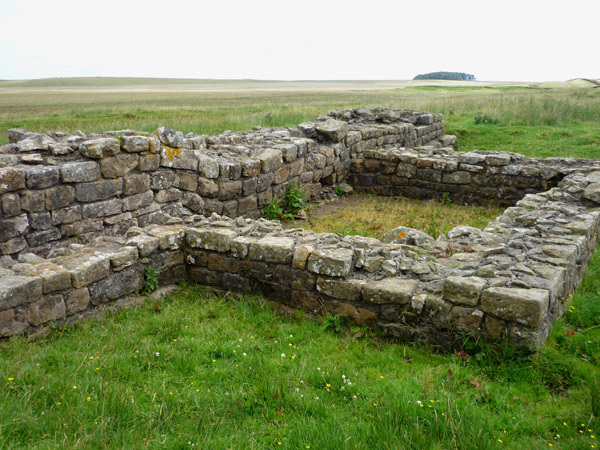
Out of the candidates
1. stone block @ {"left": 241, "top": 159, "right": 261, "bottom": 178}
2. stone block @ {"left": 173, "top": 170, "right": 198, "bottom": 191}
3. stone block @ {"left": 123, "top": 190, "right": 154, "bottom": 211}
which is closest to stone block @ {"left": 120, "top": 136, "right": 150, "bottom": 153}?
stone block @ {"left": 123, "top": 190, "right": 154, "bottom": 211}

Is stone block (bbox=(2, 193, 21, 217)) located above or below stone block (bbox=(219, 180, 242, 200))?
above

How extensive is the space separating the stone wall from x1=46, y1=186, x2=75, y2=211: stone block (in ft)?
0.08

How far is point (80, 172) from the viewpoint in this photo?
6223 mm

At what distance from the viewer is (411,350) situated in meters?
4.79

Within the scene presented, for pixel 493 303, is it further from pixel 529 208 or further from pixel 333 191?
pixel 333 191

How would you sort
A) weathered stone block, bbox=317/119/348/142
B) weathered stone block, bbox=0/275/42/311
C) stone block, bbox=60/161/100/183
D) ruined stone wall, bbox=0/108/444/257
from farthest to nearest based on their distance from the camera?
weathered stone block, bbox=317/119/348/142 → stone block, bbox=60/161/100/183 → ruined stone wall, bbox=0/108/444/257 → weathered stone block, bbox=0/275/42/311

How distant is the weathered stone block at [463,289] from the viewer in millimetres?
4652

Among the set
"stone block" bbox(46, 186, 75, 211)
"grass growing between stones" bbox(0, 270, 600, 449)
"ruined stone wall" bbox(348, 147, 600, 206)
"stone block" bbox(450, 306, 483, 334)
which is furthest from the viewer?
"ruined stone wall" bbox(348, 147, 600, 206)

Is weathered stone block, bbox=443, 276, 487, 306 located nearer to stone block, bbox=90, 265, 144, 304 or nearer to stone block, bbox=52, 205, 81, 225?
stone block, bbox=90, 265, 144, 304

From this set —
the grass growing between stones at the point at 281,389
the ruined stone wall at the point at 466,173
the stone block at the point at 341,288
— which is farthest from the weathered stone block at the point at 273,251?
the ruined stone wall at the point at 466,173

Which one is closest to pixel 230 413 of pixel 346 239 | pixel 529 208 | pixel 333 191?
pixel 346 239

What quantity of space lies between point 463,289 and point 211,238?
10.6ft

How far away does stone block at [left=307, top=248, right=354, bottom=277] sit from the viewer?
5.35 m

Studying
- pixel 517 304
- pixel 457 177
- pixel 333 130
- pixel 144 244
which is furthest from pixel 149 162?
pixel 457 177
